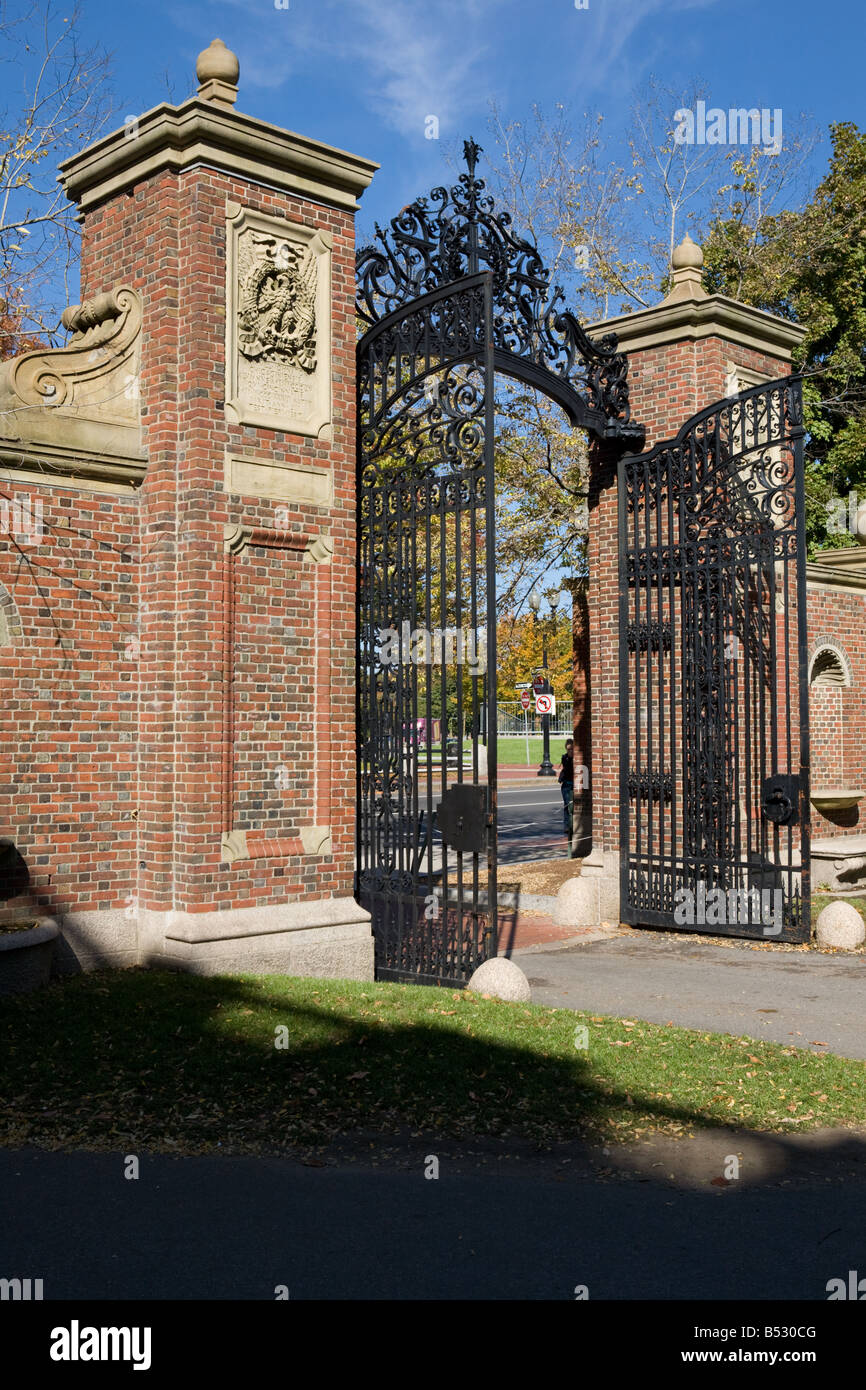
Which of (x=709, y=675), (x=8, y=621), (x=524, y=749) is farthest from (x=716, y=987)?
(x=524, y=749)

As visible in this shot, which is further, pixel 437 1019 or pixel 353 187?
pixel 353 187

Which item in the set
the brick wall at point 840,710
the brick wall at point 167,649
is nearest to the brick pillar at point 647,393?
the brick wall at point 840,710

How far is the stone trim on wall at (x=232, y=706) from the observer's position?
26.8 feet

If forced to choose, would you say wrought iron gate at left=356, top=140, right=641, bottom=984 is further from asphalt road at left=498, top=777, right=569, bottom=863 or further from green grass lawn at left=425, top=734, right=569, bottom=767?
green grass lawn at left=425, top=734, right=569, bottom=767

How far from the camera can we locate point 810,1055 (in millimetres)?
6785

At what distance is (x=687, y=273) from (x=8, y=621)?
26.0 feet

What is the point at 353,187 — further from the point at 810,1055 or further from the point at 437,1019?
the point at 810,1055

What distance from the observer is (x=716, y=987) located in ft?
29.8

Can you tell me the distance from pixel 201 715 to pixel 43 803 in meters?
1.14

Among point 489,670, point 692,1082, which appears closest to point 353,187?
point 489,670

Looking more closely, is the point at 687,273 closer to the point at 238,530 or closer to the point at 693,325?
the point at 693,325

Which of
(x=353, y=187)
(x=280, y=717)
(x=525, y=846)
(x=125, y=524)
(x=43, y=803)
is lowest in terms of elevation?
(x=525, y=846)

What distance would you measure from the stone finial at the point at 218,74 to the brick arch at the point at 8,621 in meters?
3.67

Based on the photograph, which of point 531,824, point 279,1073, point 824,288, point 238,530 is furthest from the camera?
point 531,824
